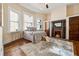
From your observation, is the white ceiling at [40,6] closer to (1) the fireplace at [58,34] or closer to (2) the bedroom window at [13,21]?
(2) the bedroom window at [13,21]

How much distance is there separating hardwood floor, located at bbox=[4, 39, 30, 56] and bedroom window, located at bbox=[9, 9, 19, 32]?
245 millimetres

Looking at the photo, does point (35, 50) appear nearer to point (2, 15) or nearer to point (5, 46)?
point (5, 46)

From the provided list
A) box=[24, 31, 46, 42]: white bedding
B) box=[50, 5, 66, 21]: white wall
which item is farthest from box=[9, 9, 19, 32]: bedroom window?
box=[50, 5, 66, 21]: white wall

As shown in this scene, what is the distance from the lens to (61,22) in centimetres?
176

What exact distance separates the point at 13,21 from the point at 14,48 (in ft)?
1.67

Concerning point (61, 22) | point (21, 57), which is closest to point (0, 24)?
point (21, 57)

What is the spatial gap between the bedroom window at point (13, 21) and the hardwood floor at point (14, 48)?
0.80 ft

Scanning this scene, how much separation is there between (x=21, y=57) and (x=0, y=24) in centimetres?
71

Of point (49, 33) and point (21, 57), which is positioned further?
point (49, 33)

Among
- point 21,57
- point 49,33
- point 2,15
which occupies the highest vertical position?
point 2,15

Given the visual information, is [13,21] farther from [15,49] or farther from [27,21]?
[15,49]

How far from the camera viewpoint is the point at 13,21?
1.75m

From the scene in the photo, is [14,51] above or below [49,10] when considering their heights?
below

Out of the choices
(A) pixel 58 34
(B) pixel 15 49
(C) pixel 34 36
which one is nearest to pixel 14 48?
(B) pixel 15 49
